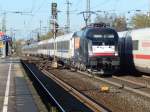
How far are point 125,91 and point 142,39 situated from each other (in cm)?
789

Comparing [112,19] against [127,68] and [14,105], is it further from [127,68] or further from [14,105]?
[14,105]

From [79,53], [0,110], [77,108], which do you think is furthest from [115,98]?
[79,53]

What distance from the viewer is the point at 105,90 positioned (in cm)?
2269

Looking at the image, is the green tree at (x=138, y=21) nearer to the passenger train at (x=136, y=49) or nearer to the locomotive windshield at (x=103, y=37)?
the passenger train at (x=136, y=49)

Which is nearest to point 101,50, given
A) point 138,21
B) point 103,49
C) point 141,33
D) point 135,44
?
point 103,49

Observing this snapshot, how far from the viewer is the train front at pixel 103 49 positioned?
3181cm

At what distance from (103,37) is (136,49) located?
233 centimetres

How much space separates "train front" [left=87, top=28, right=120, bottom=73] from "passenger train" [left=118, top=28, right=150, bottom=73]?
1.16m

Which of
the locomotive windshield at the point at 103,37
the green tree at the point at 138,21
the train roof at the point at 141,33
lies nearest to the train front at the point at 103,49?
the locomotive windshield at the point at 103,37

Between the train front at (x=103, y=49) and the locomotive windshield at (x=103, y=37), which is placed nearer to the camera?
the train front at (x=103, y=49)

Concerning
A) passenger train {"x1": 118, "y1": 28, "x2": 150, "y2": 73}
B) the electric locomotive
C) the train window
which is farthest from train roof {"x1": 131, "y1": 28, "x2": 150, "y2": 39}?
the electric locomotive

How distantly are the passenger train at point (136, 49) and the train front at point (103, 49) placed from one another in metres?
1.16

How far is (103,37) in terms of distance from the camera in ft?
106

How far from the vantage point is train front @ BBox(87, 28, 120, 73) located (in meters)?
31.8
